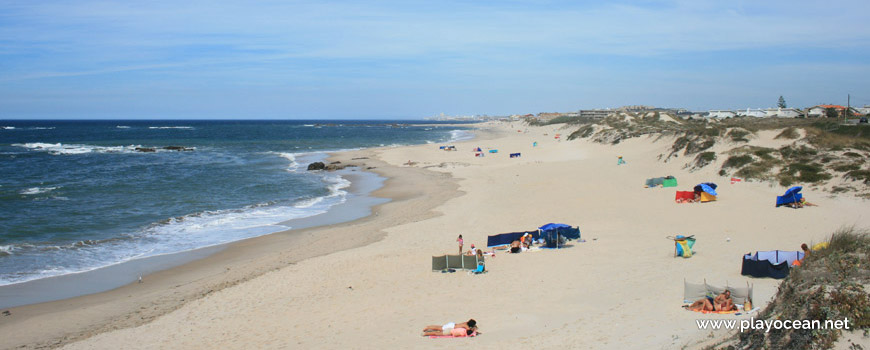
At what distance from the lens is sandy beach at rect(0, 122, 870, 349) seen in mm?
11109

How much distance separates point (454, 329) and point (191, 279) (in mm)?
9555

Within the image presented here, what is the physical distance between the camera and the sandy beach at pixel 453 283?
36.4 feet

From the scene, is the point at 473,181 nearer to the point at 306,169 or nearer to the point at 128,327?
the point at 306,169

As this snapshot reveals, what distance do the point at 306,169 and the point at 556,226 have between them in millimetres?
33848

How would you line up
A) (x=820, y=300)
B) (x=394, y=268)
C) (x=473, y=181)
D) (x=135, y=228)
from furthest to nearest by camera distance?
(x=473, y=181) → (x=135, y=228) → (x=394, y=268) → (x=820, y=300)

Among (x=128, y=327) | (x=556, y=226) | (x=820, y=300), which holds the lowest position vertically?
(x=128, y=327)

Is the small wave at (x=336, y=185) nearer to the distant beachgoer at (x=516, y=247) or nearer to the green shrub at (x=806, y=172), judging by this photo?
the distant beachgoer at (x=516, y=247)

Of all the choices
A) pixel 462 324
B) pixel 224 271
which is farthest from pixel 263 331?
pixel 224 271

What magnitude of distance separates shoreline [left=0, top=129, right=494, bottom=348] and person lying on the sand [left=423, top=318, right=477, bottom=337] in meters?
7.02

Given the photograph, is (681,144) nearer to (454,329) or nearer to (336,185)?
(336,185)

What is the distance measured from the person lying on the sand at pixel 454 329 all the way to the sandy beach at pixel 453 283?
0.32 metres

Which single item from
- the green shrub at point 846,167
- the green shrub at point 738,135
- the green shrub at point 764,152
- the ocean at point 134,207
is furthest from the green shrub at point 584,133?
the green shrub at point 846,167

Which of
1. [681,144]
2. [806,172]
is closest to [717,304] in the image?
[806,172]

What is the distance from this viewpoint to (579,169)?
123 feet
